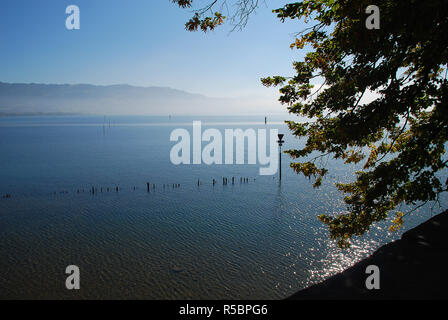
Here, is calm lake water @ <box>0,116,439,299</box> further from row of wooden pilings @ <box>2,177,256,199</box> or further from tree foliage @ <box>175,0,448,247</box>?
tree foliage @ <box>175,0,448,247</box>

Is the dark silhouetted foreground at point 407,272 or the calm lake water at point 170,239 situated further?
the calm lake water at point 170,239

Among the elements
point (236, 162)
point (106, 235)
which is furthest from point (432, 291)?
point (236, 162)

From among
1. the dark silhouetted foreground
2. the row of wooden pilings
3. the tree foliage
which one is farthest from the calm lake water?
the tree foliage

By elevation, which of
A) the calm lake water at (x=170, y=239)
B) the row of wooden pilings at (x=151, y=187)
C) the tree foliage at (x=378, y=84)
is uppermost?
the tree foliage at (x=378, y=84)

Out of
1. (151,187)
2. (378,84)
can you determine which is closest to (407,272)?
(378,84)

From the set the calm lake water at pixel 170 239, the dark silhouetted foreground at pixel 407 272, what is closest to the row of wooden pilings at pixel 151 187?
the calm lake water at pixel 170 239

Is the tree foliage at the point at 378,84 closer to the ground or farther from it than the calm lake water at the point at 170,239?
farther from it

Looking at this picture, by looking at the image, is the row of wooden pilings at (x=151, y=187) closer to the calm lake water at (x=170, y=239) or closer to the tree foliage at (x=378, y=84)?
the calm lake water at (x=170, y=239)

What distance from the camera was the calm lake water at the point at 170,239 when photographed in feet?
53.0

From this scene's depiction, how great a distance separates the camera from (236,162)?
65438mm

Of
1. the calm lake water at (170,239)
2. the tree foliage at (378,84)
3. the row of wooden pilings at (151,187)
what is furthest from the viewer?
the row of wooden pilings at (151,187)

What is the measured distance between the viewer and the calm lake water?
16141 mm

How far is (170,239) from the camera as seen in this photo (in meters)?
22.7

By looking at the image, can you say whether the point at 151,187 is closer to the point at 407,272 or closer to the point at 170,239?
the point at 170,239
